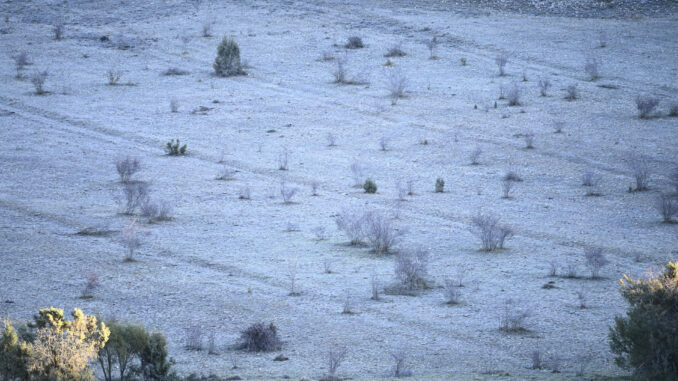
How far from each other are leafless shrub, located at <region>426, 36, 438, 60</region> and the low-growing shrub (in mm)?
23530

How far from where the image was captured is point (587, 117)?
25.4 metres

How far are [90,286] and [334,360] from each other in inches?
182

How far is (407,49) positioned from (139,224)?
19818 mm

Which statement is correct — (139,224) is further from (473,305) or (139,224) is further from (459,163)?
(459,163)

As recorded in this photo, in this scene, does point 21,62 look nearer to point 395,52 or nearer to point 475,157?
point 395,52

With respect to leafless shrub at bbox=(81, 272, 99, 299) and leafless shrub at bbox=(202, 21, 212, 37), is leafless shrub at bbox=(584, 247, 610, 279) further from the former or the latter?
leafless shrub at bbox=(202, 21, 212, 37)

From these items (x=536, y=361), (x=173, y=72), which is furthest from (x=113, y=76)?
(x=536, y=361)

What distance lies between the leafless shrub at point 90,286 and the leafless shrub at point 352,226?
15.3ft

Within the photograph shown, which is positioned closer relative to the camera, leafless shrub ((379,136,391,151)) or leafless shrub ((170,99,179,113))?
leafless shrub ((379,136,391,151))

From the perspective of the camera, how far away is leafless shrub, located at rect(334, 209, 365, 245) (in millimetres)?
15672

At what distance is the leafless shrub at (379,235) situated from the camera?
15203mm

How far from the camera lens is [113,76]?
101 ft

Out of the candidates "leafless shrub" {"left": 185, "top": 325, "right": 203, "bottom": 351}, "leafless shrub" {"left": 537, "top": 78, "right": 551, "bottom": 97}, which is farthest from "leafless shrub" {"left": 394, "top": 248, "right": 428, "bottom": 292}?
"leafless shrub" {"left": 537, "top": 78, "right": 551, "bottom": 97}

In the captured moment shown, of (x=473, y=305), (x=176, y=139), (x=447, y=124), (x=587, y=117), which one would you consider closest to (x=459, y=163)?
(x=447, y=124)
